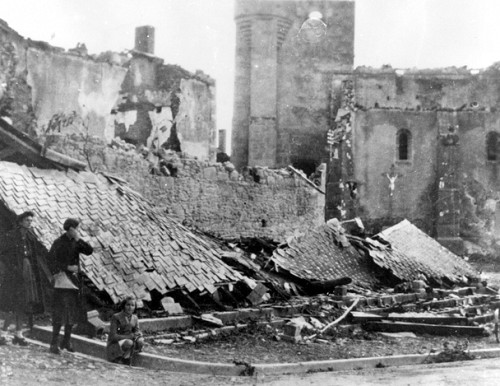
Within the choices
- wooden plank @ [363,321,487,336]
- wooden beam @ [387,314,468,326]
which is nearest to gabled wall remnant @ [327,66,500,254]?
wooden beam @ [387,314,468,326]

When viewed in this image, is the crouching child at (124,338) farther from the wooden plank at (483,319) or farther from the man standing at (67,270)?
the wooden plank at (483,319)

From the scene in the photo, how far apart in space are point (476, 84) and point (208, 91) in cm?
1130

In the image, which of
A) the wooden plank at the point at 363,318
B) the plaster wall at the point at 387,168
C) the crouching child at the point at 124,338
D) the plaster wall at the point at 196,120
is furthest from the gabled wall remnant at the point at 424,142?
the crouching child at the point at 124,338

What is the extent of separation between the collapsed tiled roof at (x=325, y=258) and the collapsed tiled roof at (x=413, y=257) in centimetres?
48

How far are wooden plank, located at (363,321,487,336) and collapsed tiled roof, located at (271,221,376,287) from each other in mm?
3123

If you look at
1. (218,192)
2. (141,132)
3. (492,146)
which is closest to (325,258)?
(218,192)

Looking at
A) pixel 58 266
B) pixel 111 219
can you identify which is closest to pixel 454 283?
pixel 111 219

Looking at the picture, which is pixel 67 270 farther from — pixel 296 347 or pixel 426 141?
pixel 426 141

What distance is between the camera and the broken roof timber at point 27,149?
9781 mm

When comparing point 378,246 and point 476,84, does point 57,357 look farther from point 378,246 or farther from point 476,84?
point 476,84

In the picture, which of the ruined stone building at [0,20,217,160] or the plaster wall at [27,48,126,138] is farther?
the plaster wall at [27,48,126,138]

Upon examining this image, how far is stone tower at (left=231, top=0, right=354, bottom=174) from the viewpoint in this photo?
104 ft

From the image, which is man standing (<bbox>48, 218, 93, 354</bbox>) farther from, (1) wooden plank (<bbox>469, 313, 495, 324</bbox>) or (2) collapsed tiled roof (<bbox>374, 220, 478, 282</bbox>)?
(2) collapsed tiled roof (<bbox>374, 220, 478, 282</bbox>)

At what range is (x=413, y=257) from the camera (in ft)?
53.5
